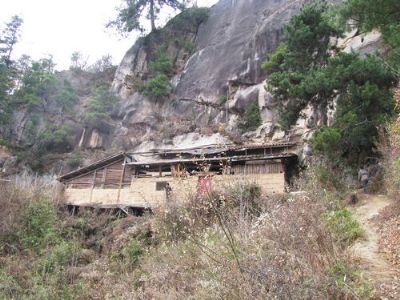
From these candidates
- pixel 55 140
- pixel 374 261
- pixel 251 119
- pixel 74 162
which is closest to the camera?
pixel 374 261

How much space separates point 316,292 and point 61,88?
1237 inches

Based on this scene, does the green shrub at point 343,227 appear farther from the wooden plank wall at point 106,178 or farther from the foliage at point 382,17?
the wooden plank wall at point 106,178

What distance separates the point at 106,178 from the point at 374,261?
1827cm

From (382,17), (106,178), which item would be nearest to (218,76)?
(106,178)

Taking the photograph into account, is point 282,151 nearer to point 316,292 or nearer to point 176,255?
point 176,255

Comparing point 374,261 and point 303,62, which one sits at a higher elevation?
point 303,62

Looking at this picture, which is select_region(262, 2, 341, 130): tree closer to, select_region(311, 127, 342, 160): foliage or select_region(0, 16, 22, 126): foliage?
select_region(311, 127, 342, 160): foliage

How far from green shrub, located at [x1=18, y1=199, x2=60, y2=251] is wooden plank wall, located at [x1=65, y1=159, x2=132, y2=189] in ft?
16.4

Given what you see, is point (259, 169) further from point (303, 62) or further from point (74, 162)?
point (74, 162)

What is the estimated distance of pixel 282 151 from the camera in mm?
18766

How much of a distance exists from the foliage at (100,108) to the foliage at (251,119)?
12.1 meters

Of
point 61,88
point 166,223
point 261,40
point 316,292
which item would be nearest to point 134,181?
point 166,223

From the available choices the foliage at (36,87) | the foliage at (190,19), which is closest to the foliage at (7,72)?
the foliage at (36,87)

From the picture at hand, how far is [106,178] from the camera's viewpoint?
2170 cm
